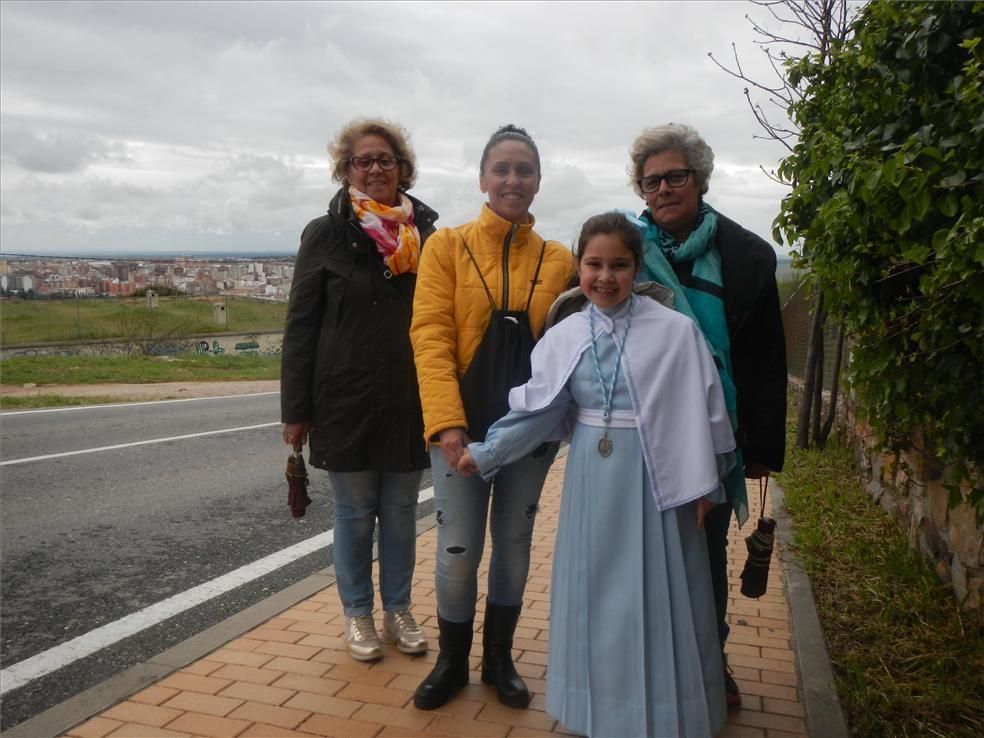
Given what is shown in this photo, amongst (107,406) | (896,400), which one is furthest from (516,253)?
(107,406)

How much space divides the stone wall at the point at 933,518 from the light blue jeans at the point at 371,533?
198cm

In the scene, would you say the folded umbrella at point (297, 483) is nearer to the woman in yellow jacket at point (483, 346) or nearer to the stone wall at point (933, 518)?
the woman in yellow jacket at point (483, 346)

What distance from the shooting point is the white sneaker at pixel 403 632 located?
12.6ft

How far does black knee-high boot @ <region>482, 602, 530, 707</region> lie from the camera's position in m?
3.41

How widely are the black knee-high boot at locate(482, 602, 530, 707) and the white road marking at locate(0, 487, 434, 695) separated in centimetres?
195

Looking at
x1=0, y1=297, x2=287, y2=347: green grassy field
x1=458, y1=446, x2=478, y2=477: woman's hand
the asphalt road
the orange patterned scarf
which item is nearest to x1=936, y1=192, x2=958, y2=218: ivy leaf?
x1=458, y1=446, x2=478, y2=477: woman's hand

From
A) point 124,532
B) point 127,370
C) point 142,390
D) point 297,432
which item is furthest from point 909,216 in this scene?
point 127,370

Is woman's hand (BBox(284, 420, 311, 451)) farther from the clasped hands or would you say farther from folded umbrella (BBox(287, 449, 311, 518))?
the clasped hands

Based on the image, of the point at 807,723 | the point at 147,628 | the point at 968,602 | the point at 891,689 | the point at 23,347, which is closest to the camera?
the point at 807,723

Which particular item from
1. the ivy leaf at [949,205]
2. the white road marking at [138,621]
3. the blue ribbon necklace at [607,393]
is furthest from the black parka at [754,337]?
the white road marking at [138,621]

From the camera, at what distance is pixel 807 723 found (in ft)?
10.8

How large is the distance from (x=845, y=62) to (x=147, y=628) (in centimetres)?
404

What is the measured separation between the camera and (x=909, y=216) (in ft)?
7.58

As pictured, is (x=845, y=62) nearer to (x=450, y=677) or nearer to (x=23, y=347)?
(x=450, y=677)
